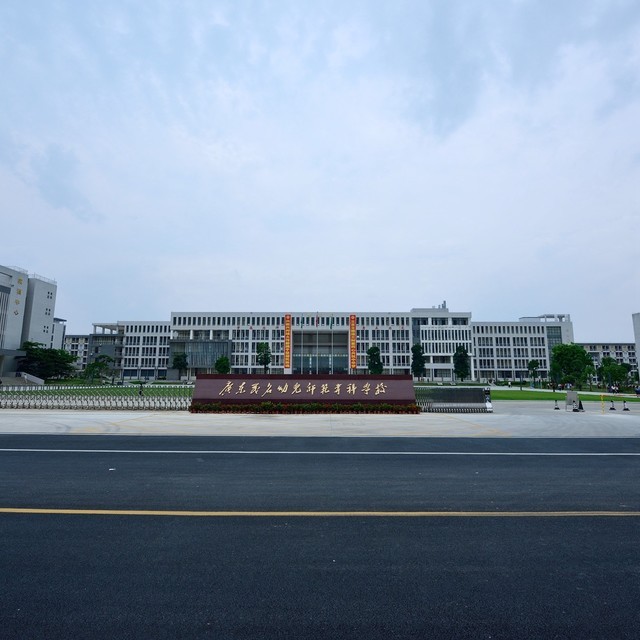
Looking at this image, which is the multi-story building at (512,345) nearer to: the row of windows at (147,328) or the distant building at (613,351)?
the distant building at (613,351)

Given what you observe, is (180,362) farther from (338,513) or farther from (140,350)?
(338,513)

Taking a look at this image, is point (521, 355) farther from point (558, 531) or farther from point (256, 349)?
point (558, 531)

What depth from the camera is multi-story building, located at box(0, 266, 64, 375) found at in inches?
2953

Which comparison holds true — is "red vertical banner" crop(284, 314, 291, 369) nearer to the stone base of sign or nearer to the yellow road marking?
the stone base of sign

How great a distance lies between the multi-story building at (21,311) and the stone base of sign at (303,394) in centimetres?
6767

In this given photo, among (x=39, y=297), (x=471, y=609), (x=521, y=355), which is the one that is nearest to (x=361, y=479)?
(x=471, y=609)

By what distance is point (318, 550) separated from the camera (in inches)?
176

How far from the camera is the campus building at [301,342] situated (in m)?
91.1

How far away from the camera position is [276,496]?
21.3 feet

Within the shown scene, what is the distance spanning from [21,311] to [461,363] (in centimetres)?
8454

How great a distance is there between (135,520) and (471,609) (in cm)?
410

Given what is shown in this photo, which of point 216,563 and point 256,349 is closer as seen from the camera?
point 216,563

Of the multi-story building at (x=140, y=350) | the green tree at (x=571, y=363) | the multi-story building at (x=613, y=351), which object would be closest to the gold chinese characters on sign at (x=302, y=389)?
the green tree at (x=571, y=363)

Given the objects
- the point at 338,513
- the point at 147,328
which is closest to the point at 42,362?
the point at 147,328
